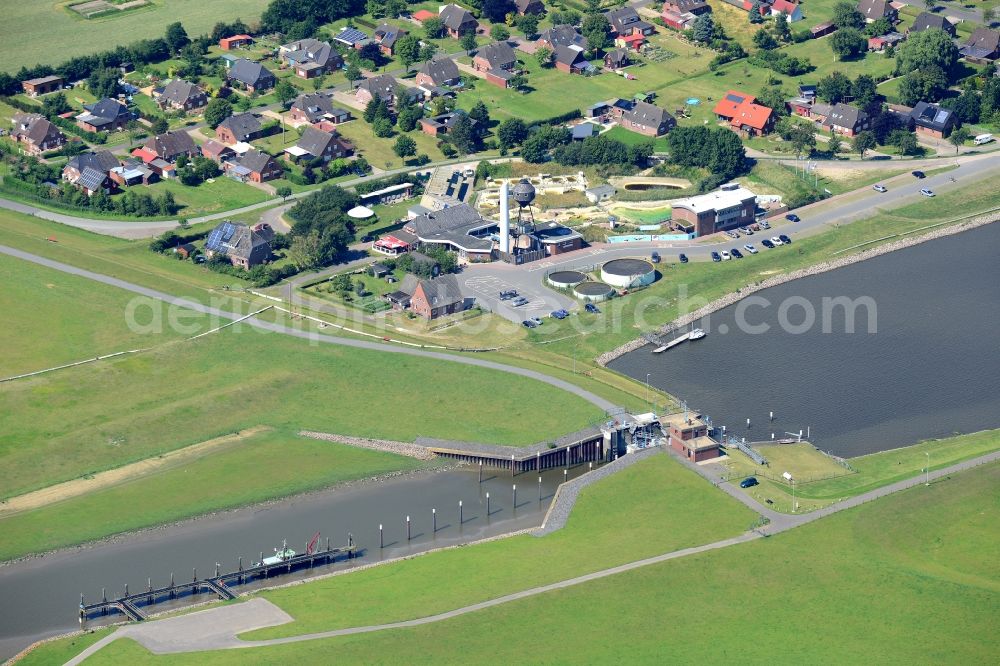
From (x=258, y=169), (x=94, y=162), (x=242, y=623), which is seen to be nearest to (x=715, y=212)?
(x=258, y=169)

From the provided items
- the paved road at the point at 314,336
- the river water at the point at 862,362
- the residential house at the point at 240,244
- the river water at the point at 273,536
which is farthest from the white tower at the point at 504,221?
the river water at the point at 273,536

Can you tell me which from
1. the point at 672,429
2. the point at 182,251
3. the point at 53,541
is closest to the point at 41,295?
the point at 182,251

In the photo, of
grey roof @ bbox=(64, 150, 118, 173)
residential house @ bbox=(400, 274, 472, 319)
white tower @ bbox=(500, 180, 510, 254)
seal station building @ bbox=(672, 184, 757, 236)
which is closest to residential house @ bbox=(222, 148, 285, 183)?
grey roof @ bbox=(64, 150, 118, 173)

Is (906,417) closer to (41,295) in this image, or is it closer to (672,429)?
(672,429)

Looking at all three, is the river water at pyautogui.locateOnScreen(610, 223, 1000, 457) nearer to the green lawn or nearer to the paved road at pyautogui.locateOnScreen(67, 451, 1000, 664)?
the paved road at pyautogui.locateOnScreen(67, 451, 1000, 664)

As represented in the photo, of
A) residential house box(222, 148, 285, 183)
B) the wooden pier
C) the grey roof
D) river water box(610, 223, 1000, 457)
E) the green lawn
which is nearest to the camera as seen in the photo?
the wooden pier

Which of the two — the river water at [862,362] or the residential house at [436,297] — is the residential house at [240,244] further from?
the river water at [862,362]
